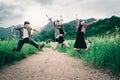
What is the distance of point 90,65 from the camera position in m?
11.2

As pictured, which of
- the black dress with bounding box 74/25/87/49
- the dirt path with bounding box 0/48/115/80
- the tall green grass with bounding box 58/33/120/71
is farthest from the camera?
the black dress with bounding box 74/25/87/49

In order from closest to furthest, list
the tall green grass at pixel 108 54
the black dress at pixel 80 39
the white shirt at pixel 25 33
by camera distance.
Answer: the tall green grass at pixel 108 54 → the white shirt at pixel 25 33 → the black dress at pixel 80 39

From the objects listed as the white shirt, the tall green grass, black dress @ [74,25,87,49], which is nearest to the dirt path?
the tall green grass

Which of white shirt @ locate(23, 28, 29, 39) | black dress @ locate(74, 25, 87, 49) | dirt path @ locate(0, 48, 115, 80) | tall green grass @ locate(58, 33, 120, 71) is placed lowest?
dirt path @ locate(0, 48, 115, 80)

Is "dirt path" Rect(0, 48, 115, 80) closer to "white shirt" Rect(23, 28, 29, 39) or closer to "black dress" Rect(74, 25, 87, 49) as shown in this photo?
"black dress" Rect(74, 25, 87, 49)

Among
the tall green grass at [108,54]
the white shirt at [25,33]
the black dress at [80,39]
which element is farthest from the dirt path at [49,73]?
the white shirt at [25,33]

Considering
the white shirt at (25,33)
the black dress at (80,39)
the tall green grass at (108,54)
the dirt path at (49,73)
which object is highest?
the white shirt at (25,33)

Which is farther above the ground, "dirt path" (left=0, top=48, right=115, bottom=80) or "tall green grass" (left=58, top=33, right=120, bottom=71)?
"tall green grass" (left=58, top=33, right=120, bottom=71)

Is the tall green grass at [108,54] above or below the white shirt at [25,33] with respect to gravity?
below

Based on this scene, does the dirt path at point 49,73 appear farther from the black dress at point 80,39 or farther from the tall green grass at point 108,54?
the black dress at point 80,39

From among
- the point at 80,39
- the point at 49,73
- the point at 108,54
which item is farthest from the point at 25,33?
the point at 108,54

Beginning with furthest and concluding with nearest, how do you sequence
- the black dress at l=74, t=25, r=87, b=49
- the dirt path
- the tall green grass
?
the black dress at l=74, t=25, r=87, b=49 → the tall green grass → the dirt path

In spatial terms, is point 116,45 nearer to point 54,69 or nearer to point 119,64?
point 119,64

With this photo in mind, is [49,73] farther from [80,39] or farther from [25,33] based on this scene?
[80,39]
